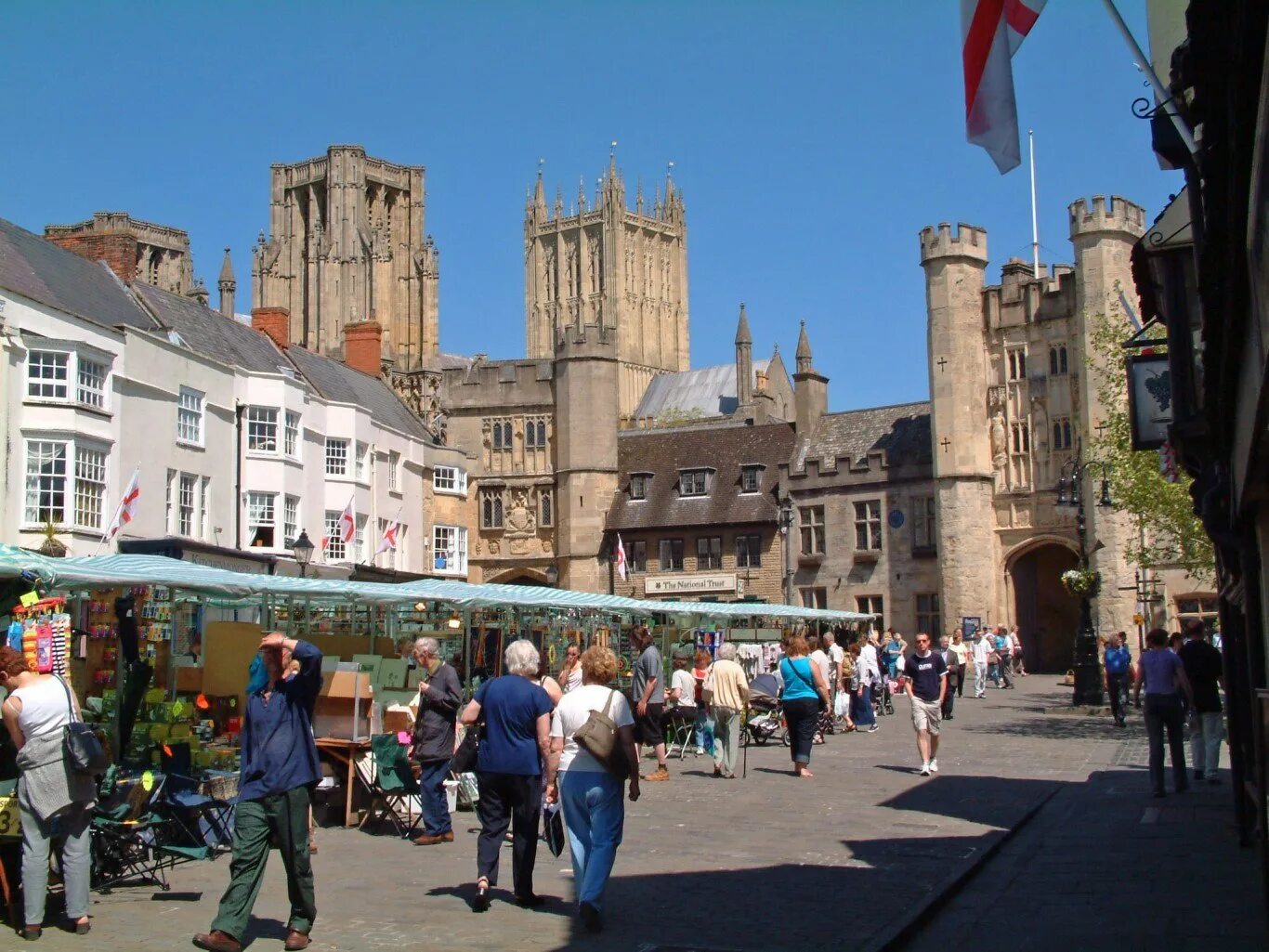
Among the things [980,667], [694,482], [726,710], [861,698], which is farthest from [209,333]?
[726,710]

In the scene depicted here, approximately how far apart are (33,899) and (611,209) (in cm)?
12541

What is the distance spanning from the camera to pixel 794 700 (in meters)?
17.8

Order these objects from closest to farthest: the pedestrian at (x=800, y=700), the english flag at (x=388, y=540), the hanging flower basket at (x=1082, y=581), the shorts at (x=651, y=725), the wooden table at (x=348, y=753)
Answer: the wooden table at (x=348, y=753) → the shorts at (x=651, y=725) → the pedestrian at (x=800, y=700) → the hanging flower basket at (x=1082, y=581) → the english flag at (x=388, y=540)

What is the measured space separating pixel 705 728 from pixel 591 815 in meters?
11.5

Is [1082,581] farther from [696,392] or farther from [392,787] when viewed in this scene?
[696,392]

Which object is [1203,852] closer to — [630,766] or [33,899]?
[630,766]

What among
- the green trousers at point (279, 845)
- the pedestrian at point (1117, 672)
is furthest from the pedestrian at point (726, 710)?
the pedestrian at point (1117, 672)

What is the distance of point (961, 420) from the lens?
5222cm

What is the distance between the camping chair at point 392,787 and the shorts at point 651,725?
13.4 feet

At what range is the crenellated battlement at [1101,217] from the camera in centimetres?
4947

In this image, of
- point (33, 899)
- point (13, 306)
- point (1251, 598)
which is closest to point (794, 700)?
point (1251, 598)

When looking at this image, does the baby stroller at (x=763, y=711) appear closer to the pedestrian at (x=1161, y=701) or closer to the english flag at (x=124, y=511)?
the pedestrian at (x=1161, y=701)

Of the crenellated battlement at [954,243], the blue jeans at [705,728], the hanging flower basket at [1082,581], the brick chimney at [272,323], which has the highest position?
the crenellated battlement at [954,243]

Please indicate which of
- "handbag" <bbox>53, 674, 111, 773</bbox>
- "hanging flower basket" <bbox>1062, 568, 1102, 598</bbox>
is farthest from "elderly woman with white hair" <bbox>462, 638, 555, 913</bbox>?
"hanging flower basket" <bbox>1062, 568, 1102, 598</bbox>
